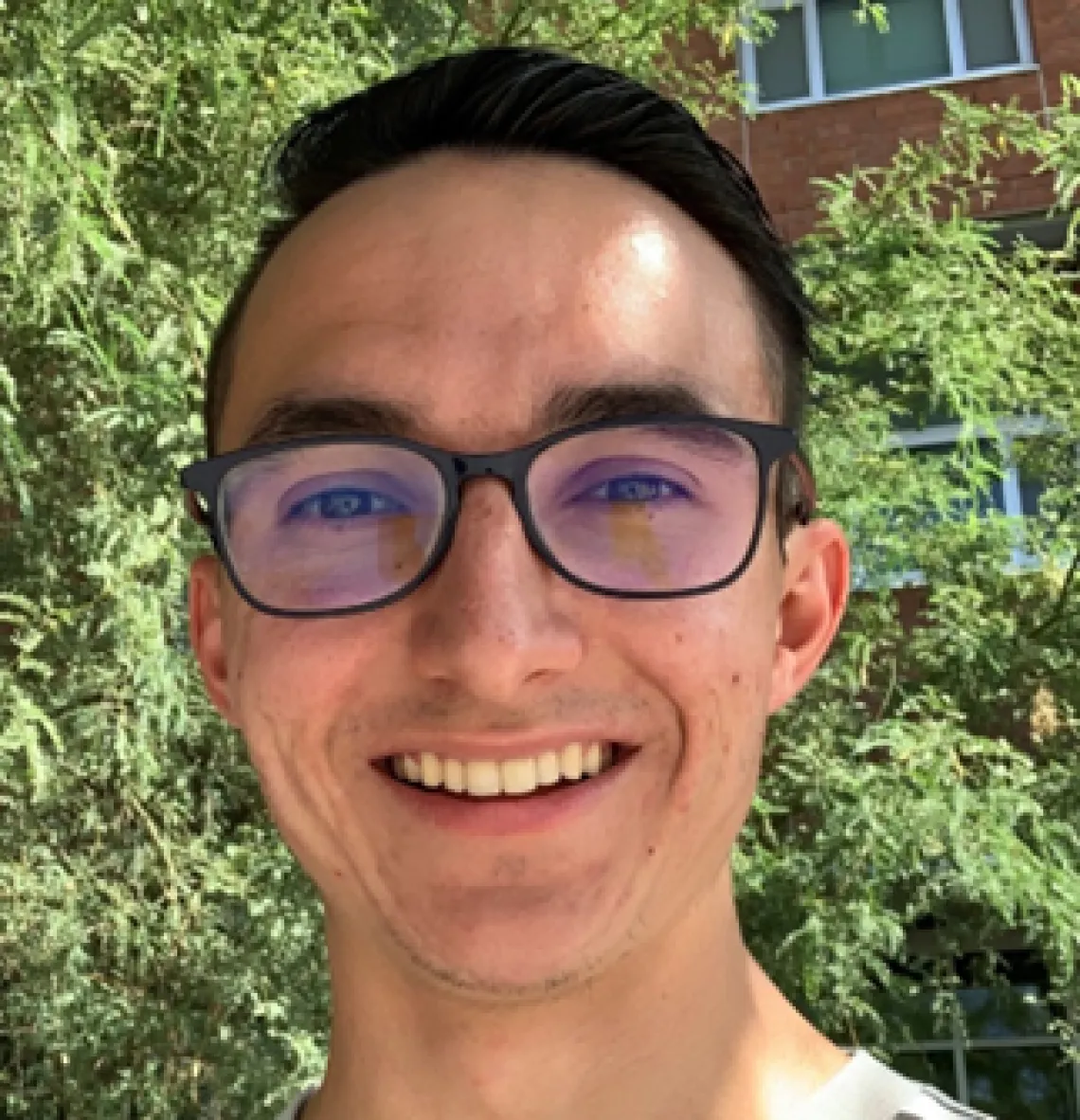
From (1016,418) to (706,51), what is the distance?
3441 mm

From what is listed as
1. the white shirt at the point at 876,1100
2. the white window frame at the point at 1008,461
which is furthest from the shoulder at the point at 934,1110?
the white window frame at the point at 1008,461

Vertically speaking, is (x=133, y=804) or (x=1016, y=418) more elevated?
(x=1016, y=418)

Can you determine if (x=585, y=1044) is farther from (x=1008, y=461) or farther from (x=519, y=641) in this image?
(x=1008, y=461)

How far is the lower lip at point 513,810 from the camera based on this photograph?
1001 millimetres

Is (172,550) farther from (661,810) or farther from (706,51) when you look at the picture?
Result: (706,51)

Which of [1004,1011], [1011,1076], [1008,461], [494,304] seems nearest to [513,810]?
[494,304]

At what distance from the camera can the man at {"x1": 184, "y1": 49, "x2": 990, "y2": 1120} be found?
1001mm

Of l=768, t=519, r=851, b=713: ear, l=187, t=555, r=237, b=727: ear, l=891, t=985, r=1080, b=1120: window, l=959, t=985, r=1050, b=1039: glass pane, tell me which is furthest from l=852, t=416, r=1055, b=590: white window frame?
l=187, t=555, r=237, b=727: ear

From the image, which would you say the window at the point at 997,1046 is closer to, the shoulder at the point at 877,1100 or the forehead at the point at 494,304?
the shoulder at the point at 877,1100

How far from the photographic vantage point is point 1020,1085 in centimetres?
714

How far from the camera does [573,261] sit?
1110 millimetres

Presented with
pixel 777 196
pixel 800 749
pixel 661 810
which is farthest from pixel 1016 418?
pixel 661 810

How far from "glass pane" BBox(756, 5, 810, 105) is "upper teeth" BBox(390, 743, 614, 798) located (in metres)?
8.60

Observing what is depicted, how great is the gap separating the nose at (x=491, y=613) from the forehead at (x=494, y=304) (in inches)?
2.4
